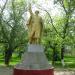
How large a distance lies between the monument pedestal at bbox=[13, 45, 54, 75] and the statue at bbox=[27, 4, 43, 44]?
0.49 meters

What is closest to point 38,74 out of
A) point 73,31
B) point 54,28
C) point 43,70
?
point 43,70

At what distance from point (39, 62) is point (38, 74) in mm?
891

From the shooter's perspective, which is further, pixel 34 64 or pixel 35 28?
pixel 35 28

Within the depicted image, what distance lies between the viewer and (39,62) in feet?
52.3

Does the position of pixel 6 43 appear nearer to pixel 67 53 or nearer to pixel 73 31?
pixel 73 31

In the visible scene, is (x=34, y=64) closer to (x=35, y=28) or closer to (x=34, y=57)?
(x=34, y=57)

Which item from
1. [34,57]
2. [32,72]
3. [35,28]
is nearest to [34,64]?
[34,57]

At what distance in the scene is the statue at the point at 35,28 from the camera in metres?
16.4

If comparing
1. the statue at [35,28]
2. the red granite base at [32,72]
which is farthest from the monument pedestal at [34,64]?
the statue at [35,28]

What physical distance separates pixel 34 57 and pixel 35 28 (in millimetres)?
1720

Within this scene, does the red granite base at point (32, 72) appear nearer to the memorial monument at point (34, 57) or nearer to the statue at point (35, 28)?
the memorial monument at point (34, 57)

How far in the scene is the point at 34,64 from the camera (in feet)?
51.8

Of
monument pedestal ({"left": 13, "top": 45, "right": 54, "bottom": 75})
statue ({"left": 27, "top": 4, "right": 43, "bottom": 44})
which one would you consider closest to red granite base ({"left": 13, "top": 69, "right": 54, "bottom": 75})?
monument pedestal ({"left": 13, "top": 45, "right": 54, "bottom": 75})

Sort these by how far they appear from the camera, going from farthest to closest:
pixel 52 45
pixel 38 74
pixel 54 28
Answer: pixel 52 45, pixel 54 28, pixel 38 74
